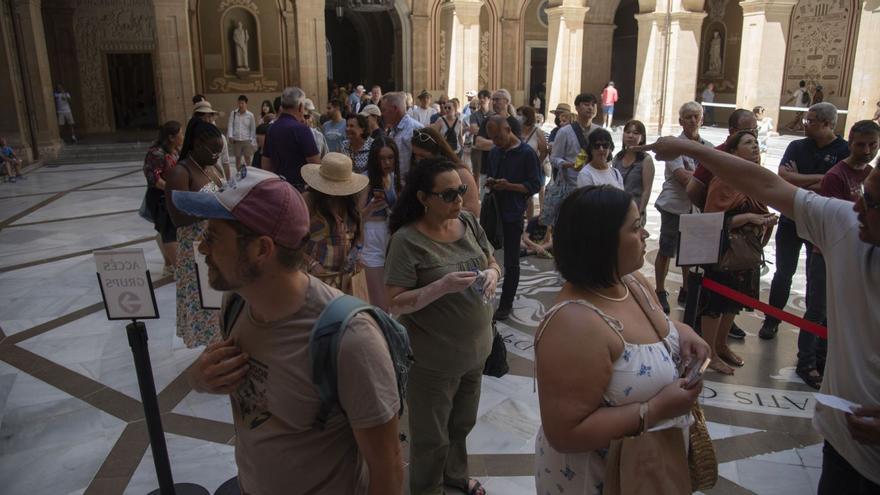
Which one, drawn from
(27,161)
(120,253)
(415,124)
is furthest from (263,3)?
(120,253)

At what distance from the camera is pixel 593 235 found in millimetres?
1752

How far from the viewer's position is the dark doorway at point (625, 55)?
28.9 metres

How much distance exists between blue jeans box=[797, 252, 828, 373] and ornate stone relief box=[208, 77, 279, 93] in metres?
18.2

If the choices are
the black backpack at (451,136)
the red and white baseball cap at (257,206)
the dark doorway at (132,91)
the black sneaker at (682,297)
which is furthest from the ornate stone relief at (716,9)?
the red and white baseball cap at (257,206)

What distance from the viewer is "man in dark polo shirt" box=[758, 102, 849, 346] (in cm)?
473

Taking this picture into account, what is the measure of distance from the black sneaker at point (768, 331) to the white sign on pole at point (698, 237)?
218cm

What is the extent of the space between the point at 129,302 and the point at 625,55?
97.5 feet

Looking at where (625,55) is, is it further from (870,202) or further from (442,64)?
(870,202)

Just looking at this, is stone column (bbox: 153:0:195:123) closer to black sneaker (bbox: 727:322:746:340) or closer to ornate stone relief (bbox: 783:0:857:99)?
black sneaker (bbox: 727:322:746:340)

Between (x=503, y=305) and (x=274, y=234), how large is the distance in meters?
4.18

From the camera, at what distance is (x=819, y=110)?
4742 millimetres

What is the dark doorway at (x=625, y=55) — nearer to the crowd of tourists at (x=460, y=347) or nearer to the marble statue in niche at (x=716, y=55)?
the marble statue in niche at (x=716, y=55)

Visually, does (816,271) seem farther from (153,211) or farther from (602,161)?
(153,211)

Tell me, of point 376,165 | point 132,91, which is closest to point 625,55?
point 132,91
